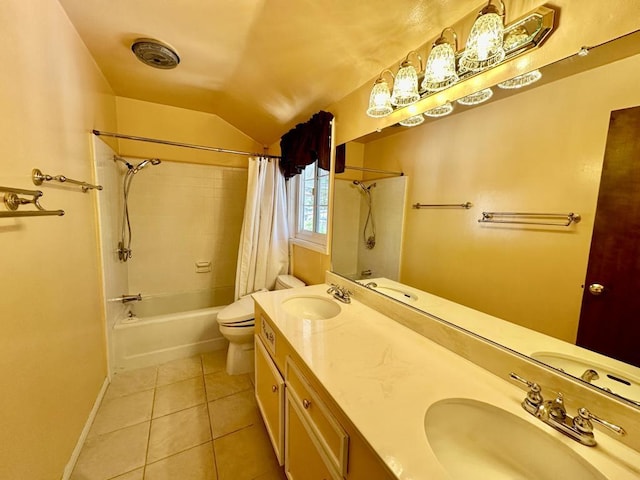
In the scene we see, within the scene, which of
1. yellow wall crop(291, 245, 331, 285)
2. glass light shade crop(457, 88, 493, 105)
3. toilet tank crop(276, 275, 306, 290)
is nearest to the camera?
glass light shade crop(457, 88, 493, 105)

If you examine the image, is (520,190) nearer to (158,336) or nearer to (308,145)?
(308,145)

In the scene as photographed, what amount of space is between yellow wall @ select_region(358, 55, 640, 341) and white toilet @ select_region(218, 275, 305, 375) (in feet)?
4.72

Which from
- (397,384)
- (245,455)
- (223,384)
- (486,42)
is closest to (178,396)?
(223,384)

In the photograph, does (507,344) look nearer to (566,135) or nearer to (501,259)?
(501,259)

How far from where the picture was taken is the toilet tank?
2.27 metres

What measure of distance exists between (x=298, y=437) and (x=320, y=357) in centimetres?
38

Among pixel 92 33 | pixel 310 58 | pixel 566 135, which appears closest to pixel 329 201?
pixel 310 58

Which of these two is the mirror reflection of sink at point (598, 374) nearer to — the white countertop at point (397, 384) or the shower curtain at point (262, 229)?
the white countertop at point (397, 384)

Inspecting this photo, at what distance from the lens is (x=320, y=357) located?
0.91 m

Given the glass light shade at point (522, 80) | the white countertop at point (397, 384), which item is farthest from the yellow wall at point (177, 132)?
the glass light shade at point (522, 80)

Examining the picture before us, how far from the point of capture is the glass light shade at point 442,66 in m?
0.96

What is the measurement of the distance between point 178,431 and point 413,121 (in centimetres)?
219

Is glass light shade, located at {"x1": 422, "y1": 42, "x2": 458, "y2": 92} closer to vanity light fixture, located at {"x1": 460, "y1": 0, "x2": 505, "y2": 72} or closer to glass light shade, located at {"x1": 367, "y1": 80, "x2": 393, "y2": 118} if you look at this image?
vanity light fixture, located at {"x1": 460, "y1": 0, "x2": 505, "y2": 72}

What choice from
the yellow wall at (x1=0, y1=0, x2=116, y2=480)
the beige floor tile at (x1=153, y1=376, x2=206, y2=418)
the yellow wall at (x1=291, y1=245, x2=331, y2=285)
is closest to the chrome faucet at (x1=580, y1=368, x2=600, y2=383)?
the yellow wall at (x1=291, y1=245, x2=331, y2=285)
